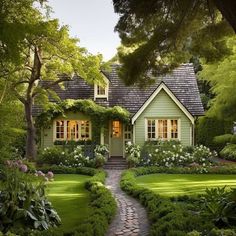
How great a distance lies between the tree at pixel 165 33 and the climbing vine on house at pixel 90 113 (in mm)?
15897

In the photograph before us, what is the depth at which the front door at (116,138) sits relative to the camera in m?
30.0

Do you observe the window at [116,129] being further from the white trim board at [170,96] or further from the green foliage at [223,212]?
the green foliage at [223,212]

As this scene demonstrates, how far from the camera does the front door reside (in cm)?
2998

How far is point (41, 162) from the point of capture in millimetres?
26750

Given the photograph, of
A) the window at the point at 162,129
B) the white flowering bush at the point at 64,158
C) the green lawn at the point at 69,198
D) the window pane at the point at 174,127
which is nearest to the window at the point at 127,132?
the window at the point at 162,129

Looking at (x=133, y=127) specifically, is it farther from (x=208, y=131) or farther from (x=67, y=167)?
(x=208, y=131)

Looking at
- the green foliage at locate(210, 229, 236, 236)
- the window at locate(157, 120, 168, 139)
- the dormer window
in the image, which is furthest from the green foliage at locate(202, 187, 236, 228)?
the dormer window

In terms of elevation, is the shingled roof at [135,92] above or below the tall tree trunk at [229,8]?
above

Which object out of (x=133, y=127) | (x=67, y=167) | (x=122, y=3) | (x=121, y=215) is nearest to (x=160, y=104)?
(x=133, y=127)

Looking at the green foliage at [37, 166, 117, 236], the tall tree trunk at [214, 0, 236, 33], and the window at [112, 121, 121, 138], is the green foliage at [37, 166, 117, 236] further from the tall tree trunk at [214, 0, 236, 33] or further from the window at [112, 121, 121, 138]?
the window at [112, 121, 121, 138]

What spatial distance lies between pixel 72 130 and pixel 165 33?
19.6 metres

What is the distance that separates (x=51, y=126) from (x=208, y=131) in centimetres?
1476

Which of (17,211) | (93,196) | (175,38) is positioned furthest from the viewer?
(93,196)

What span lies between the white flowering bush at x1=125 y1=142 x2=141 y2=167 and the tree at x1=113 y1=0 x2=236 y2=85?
46.3 feet
